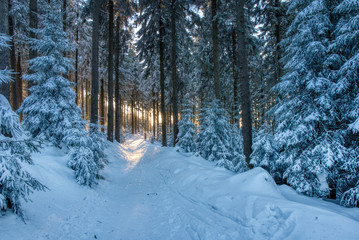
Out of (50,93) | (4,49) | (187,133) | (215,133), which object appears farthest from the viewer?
(187,133)

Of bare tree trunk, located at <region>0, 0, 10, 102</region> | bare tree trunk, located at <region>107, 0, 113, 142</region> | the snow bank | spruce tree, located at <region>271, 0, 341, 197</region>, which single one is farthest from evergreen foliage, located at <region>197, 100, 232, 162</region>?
bare tree trunk, located at <region>0, 0, 10, 102</region>

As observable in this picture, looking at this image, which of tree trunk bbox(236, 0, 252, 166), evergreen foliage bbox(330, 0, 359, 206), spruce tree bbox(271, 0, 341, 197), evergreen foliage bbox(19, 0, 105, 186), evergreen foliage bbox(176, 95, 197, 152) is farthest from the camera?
evergreen foliage bbox(176, 95, 197, 152)

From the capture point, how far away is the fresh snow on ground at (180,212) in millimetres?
3164

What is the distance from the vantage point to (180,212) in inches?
187

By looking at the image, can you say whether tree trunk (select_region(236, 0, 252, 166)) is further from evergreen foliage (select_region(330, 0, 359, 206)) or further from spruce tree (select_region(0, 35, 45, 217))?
spruce tree (select_region(0, 35, 45, 217))

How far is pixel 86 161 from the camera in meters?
6.38

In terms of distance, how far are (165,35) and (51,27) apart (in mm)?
10543

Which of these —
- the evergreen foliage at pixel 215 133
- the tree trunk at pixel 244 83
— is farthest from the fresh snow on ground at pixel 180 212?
the evergreen foliage at pixel 215 133

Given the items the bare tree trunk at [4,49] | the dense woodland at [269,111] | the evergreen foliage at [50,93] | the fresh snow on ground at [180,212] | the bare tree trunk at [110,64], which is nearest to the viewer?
the fresh snow on ground at [180,212]

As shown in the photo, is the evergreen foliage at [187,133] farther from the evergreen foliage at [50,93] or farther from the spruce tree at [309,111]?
the spruce tree at [309,111]

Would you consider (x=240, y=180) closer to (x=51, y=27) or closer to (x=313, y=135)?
(x=313, y=135)

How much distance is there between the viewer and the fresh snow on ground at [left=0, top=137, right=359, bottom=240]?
3164 millimetres

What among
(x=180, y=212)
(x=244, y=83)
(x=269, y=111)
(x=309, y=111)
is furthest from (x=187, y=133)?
(x=180, y=212)

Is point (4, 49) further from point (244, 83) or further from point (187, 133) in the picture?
point (187, 133)
